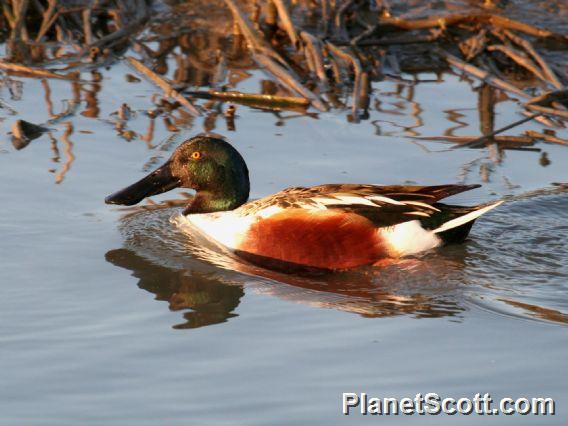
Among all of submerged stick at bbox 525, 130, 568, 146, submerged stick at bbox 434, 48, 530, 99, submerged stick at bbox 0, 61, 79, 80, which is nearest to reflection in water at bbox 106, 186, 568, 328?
submerged stick at bbox 525, 130, 568, 146

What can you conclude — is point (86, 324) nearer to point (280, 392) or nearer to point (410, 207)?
point (280, 392)

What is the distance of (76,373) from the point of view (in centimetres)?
508

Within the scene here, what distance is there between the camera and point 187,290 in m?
6.43

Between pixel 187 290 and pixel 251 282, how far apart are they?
13.8 inches

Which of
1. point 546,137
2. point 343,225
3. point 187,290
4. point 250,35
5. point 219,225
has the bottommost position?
point 187,290

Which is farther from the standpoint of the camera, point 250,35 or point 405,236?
point 250,35

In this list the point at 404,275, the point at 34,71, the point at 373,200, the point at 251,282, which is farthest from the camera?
the point at 34,71

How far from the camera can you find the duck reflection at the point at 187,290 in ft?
19.6

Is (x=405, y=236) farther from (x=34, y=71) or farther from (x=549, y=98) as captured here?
(x=34, y=71)

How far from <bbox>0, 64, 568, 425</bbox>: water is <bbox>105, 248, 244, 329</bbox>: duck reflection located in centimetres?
2

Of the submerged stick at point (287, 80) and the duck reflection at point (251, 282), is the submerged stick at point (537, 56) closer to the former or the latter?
the submerged stick at point (287, 80)

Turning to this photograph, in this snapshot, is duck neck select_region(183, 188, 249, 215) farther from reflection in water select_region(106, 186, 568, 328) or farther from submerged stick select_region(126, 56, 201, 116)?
submerged stick select_region(126, 56, 201, 116)

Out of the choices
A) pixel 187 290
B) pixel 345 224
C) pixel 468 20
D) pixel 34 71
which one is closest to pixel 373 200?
pixel 345 224

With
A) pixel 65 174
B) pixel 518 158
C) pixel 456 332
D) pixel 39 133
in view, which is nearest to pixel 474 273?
pixel 456 332
